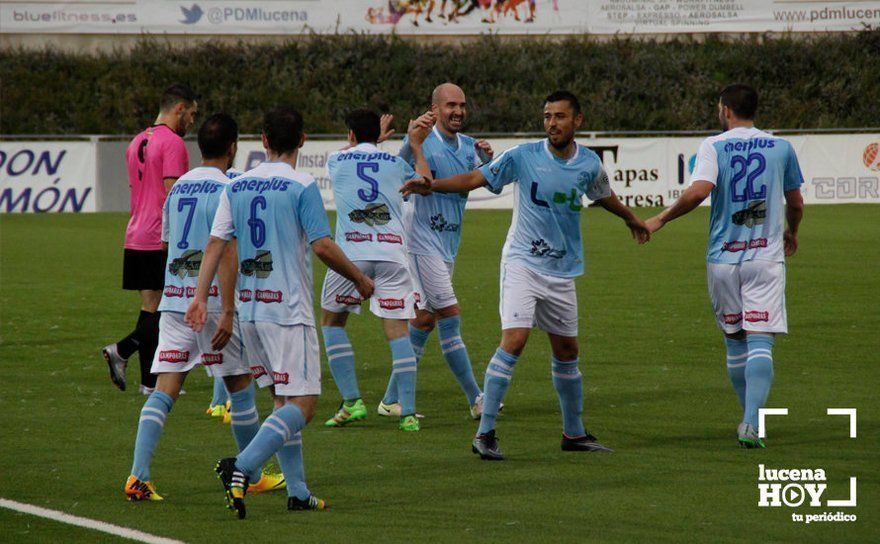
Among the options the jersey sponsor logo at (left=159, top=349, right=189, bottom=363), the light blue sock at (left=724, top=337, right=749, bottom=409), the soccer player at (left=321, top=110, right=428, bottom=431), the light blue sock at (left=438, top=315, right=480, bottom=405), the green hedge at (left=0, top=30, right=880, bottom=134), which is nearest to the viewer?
the jersey sponsor logo at (left=159, top=349, right=189, bottom=363)

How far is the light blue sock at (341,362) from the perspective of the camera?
9.01m

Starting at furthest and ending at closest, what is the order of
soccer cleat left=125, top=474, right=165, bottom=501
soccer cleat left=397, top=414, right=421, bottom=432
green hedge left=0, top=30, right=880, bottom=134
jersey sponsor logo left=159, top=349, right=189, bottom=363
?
1. green hedge left=0, top=30, right=880, bottom=134
2. soccer cleat left=397, top=414, right=421, bottom=432
3. jersey sponsor logo left=159, top=349, right=189, bottom=363
4. soccer cleat left=125, top=474, right=165, bottom=501

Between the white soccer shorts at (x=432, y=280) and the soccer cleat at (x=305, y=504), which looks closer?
the soccer cleat at (x=305, y=504)

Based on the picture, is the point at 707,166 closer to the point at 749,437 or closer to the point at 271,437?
the point at 749,437

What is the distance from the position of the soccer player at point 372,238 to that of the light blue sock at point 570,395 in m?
1.25

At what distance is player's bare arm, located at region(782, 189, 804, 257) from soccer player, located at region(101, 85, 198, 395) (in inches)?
159

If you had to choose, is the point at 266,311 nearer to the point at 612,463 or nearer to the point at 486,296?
the point at 612,463

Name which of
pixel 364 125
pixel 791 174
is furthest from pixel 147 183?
pixel 791 174

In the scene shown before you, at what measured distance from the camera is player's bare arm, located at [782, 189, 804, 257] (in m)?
8.49

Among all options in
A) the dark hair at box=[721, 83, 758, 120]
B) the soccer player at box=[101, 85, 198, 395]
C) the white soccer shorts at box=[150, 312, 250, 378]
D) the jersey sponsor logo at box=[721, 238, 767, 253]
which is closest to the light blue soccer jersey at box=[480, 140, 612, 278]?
the jersey sponsor logo at box=[721, 238, 767, 253]

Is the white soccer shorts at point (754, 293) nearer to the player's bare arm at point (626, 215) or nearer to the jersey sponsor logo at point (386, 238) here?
the player's bare arm at point (626, 215)

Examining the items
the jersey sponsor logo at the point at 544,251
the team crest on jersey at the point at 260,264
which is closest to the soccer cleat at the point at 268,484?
the team crest on jersey at the point at 260,264

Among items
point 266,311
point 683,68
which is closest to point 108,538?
point 266,311

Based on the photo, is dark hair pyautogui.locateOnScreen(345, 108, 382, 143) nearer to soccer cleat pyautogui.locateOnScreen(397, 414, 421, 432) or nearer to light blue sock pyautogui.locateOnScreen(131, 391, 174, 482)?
soccer cleat pyautogui.locateOnScreen(397, 414, 421, 432)
